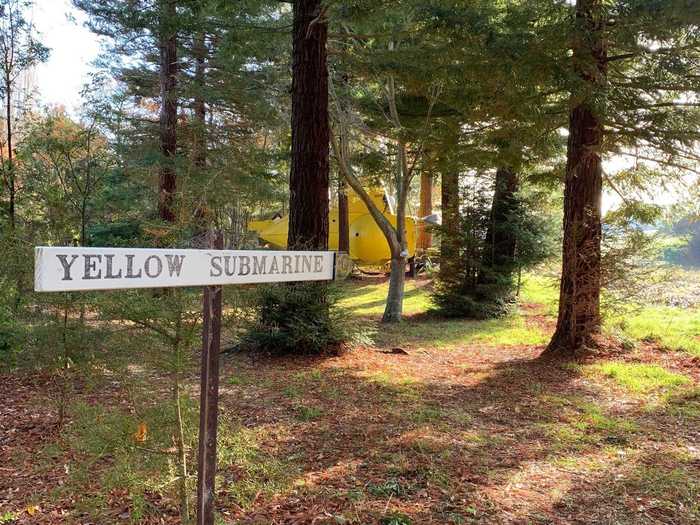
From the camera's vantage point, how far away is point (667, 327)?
8.93 metres

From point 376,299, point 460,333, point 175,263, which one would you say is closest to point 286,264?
point 175,263

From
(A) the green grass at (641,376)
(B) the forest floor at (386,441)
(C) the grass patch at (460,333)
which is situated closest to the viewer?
(B) the forest floor at (386,441)

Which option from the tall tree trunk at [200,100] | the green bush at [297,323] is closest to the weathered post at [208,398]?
the green bush at [297,323]

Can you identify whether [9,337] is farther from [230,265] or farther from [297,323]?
[230,265]

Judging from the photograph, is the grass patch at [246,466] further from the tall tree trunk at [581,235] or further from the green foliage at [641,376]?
the tall tree trunk at [581,235]

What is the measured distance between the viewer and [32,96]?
879 cm

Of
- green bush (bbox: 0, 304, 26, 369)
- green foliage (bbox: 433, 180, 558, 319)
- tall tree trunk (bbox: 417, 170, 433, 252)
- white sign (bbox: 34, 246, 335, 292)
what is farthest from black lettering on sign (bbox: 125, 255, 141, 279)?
tall tree trunk (bbox: 417, 170, 433, 252)

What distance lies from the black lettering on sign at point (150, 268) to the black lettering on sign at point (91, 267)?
5.9 inches

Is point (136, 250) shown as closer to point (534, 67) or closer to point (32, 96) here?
point (534, 67)

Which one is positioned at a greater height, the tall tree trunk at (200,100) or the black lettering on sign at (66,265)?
the tall tree trunk at (200,100)

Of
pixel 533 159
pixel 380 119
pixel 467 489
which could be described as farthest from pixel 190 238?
pixel 380 119

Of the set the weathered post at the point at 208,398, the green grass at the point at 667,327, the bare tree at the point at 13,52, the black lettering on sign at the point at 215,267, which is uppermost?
the bare tree at the point at 13,52

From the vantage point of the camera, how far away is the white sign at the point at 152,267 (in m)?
1.47

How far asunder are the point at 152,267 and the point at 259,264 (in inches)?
19.7
